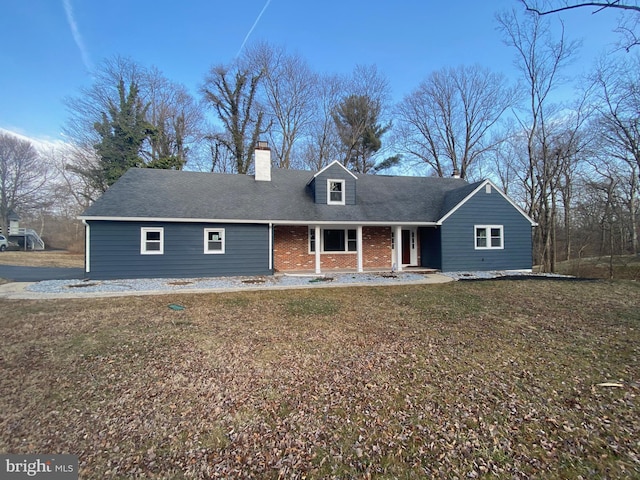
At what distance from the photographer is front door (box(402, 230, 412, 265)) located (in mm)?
15836

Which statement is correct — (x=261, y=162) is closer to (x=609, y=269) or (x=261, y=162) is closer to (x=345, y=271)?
(x=345, y=271)

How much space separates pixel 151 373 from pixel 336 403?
2558 mm

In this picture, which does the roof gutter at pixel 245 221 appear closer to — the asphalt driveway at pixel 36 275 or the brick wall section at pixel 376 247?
the brick wall section at pixel 376 247

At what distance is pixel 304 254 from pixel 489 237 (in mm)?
9034

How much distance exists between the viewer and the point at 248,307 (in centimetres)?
749

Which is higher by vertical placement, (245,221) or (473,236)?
(245,221)

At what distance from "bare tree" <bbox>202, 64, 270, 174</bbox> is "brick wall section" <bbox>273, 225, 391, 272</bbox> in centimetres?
1285

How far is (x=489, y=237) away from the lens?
14.5m

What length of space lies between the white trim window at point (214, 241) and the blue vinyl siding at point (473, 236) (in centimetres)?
992

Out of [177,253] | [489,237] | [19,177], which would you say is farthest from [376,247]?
[19,177]

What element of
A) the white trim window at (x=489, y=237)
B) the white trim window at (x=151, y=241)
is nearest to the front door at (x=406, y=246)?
the white trim window at (x=489, y=237)

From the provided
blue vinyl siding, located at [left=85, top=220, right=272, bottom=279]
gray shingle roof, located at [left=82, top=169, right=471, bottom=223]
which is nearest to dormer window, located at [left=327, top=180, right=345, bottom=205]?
gray shingle roof, located at [left=82, top=169, right=471, bottom=223]

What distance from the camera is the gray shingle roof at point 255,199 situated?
12.2 metres

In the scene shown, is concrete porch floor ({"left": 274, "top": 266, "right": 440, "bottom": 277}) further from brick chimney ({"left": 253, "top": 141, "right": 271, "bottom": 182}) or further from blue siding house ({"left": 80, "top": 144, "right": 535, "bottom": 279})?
brick chimney ({"left": 253, "top": 141, "right": 271, "bottom": 182})
